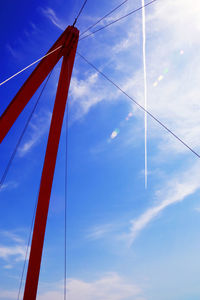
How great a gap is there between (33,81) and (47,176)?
5.03 meters

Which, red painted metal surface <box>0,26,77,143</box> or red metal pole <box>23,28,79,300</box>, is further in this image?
red painted metal surface <box>0,26,77,143</box>

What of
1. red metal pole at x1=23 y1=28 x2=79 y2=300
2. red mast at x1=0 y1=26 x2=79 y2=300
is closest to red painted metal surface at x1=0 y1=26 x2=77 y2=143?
red mast at x1=0 y1=26 x2=79 y2=300

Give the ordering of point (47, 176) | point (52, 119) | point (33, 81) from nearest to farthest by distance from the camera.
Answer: point (33, 81)
point (47, 176)
point (52, 119)

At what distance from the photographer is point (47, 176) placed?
42.5 ft

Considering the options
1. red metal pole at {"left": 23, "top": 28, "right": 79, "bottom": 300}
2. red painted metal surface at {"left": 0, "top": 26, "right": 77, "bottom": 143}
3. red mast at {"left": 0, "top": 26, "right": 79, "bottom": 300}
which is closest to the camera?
red metal pole at {"left": 23, "top": 28, "right": 79, "bottom": 300}

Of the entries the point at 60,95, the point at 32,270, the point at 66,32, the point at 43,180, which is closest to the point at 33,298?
the point at 32,270

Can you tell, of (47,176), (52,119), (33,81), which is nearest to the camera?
(33,81)

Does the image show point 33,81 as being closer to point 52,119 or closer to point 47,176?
point 52,119

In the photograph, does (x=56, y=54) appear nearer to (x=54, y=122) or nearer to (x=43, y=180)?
(x=54, y=122)

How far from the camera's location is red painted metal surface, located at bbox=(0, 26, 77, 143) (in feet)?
38.5

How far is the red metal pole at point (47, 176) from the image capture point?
36.0 feet

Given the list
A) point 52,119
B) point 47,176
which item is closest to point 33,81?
point 52,119

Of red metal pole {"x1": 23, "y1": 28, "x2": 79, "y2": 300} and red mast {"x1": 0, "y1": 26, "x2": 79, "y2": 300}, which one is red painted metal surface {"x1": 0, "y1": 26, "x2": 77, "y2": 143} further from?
red metal pole {"x1": 23, "y1": 28, "x2": 79, "y2": 300}

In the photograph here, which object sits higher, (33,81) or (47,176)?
(33,81)
